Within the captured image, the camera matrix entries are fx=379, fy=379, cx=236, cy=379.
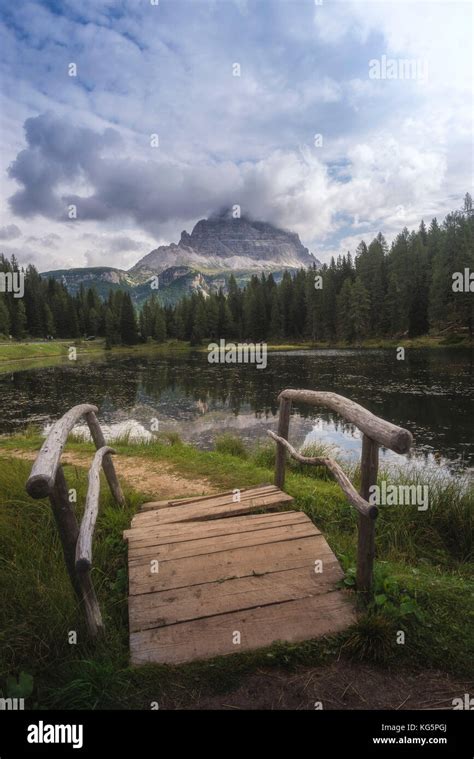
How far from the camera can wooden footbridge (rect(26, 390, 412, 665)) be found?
2770mm

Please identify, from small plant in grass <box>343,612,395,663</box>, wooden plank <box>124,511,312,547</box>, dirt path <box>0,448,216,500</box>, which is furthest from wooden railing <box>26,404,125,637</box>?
dirt path <box>0,448,216,500</box>

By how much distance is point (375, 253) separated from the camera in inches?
2771

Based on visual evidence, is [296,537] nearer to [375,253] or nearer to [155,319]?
[375,253]

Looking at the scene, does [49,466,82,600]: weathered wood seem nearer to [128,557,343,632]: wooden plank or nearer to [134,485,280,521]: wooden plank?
[128,557,343,632]: wooden plank

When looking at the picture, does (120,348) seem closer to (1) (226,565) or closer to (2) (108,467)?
(2) (108,467)

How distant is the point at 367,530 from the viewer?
10.5 ft

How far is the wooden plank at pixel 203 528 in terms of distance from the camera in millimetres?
4207

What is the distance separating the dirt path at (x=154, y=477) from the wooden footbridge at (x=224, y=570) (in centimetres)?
245

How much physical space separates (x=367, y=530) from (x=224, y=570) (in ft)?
4.59

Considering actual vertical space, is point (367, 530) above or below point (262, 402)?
above

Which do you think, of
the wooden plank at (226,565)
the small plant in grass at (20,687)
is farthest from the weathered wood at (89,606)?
the wooden plank at (226,565)

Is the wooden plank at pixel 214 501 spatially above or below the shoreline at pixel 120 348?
below

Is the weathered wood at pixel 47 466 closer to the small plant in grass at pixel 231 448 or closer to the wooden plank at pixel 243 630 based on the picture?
the wooden plank at pixel 243 630

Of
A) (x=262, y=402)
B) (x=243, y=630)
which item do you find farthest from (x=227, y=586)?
(x=262, y=402)
